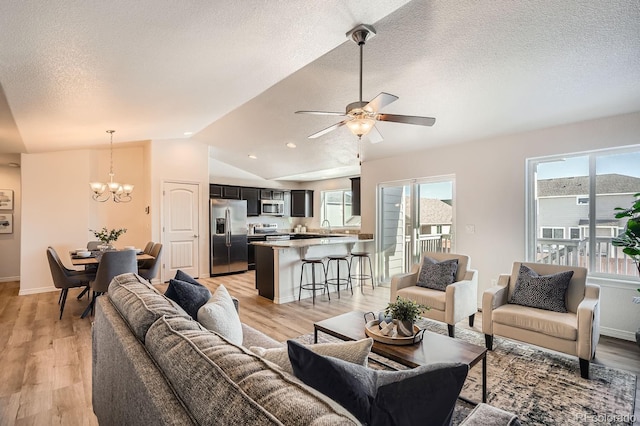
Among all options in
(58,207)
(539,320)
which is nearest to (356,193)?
(539,320)

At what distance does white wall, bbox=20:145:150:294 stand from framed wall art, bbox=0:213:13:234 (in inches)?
66.3

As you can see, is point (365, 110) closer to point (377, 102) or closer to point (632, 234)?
point (377, 102)

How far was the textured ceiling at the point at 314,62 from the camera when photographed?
208 cm

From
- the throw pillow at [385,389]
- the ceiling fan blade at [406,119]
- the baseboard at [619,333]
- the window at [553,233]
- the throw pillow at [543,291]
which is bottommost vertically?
the baseboard at [619,333]

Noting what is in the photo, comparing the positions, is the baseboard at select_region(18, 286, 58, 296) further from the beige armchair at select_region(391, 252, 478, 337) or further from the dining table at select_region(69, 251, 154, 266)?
the beige armchair at select_region(391, 252, 478, 337)

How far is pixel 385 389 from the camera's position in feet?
2.83

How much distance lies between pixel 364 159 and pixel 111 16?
186 inches

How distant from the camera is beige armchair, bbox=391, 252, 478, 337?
3.43 m

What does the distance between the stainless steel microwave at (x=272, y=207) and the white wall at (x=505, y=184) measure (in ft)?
14.3

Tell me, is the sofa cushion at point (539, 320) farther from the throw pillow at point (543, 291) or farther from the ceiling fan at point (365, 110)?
the ceiling fan at point (365, 110)

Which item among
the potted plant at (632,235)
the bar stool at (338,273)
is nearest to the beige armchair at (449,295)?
the potted plant at (632,235)

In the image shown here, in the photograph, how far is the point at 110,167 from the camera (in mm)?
6270

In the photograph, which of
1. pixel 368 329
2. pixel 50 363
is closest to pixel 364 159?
pixel 368 329

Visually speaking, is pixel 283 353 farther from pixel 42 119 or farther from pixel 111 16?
pixel 42 119
